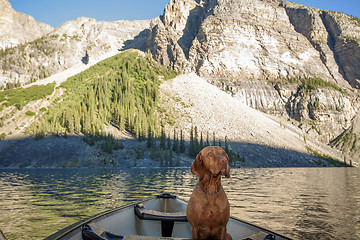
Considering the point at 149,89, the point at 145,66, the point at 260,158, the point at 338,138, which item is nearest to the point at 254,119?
the point at 260,158

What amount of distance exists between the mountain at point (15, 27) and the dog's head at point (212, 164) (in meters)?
200

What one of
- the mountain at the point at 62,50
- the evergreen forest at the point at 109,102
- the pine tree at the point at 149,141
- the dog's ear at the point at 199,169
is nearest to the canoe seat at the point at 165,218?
the dog's ear at the point at 199,169

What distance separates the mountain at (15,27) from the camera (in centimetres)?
16212

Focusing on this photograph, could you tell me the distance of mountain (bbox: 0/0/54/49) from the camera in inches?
6383

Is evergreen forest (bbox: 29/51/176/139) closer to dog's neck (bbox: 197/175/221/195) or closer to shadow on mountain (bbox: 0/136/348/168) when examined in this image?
shadow on mountain (bbox: 0/136/348/168)

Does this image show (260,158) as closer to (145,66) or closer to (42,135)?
(42,135)

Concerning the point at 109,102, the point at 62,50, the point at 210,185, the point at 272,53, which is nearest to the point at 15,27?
the point at 62,50

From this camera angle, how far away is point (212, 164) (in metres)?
3.11

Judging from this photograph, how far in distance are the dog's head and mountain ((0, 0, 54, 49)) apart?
656 feet

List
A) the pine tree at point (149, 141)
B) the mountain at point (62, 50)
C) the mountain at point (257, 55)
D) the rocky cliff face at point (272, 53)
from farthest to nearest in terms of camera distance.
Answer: the rocky cliff face at point (272, 53) < the mountain at point (257, 55) < the mountain at point (62, 50) < the pine tree at point (149, 141)

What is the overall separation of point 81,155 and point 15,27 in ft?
562

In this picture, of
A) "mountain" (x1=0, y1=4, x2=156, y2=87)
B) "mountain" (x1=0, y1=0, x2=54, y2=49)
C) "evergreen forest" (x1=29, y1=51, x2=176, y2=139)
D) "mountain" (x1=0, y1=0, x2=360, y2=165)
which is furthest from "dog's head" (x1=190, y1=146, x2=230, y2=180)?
"mountain" (x1=0, y1=0, x2=54, y2=49)

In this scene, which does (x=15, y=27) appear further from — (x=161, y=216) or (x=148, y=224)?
(x=161, y=216)

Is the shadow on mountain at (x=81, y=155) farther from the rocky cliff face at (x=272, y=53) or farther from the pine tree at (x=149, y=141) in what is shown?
the rocky cliff face at (x=272, y=53)
